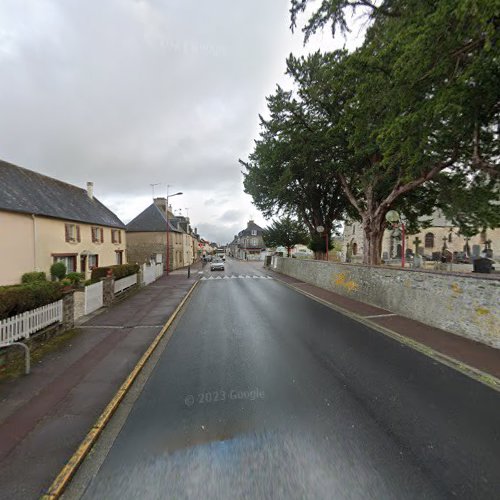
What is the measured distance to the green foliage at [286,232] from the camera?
36250 mm

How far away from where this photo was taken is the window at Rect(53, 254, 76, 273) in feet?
64.3

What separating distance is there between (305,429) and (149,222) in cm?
3638

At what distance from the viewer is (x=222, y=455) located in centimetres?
338

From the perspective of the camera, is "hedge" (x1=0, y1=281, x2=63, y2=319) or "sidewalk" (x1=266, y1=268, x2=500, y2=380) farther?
"hedge" (x1=0, y1=281, x2=63, y2=319)

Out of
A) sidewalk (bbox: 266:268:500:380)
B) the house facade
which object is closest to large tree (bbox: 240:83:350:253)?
sidewalk (bbox: 266:268:500:380)

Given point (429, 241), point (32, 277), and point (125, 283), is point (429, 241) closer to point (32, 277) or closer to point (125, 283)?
point (125, 283)

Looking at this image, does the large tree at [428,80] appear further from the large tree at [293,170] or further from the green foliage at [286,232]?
the green foliage at [286,232]

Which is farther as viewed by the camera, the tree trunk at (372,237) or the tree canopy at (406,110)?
the tree trunk at (372,237)

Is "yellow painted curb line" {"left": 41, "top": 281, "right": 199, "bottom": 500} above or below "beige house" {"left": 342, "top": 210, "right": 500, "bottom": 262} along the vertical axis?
below

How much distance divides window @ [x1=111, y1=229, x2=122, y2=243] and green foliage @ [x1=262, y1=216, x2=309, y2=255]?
18.5 metres

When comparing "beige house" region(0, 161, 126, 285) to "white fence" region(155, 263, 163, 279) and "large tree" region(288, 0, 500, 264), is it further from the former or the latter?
"large tree" region(288, 0, 500, 264)

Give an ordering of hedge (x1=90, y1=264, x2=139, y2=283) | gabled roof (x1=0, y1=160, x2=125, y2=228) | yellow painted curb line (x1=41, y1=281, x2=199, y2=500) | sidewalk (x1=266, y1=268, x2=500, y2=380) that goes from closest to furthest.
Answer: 1. yellow painted curb line (x1=41, y1=281, x2=199, y2=500)
2. sidewalk (x1=266, y1=268, x2=500, y2=380)
3. hedge (x1=90, y1=264, x2=139, y2=283)
4. gabled roof (x1=0, y1=160, x2=125, y2=228)

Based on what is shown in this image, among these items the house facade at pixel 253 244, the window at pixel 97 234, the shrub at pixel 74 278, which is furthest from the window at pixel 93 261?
the house facade at pixel 253 244

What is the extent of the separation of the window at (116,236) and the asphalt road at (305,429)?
946 inches
